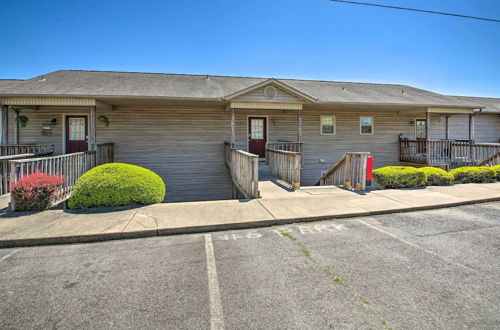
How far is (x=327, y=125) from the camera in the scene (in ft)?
47.1

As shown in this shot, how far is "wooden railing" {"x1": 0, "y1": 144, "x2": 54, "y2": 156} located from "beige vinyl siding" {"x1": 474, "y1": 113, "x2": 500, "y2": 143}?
2214cm

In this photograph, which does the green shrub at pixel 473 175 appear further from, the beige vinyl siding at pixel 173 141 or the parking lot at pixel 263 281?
the beige vinyl siding at pixel 173 141

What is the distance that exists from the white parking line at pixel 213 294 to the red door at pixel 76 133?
10506 millimetres

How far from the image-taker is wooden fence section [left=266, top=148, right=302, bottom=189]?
8445mm

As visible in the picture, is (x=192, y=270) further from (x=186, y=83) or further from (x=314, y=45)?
(x=314, y=45)

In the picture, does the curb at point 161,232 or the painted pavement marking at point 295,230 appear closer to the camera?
the curb at point 161,232

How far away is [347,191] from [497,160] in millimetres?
8637

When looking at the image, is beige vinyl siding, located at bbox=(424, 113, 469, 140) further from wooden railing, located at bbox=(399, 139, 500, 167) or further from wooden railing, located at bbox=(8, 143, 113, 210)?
wooden railing, located at bbox=(8, 143, 113, 210)

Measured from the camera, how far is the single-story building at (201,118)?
10.9 meters

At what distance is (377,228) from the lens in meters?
5.15

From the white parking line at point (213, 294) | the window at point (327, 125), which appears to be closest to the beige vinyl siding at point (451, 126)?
the window at point (327, 125)

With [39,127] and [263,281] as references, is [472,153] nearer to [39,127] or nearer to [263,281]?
[263,281]

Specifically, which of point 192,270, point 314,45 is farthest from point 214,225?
point 314,45

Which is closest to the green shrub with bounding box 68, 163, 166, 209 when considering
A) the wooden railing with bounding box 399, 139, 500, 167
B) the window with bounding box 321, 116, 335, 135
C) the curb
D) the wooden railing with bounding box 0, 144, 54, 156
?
the curb
